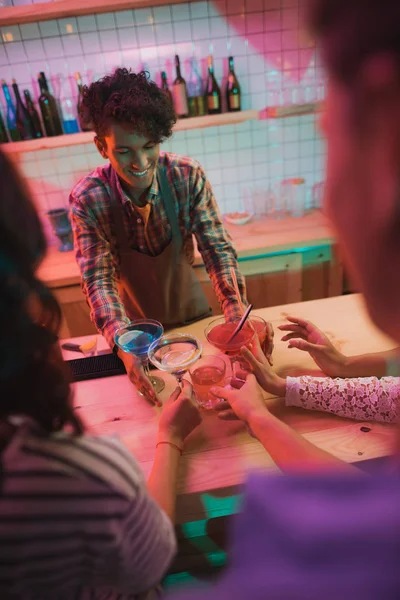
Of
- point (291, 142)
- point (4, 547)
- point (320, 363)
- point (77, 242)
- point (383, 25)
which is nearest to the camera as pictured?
point (383, 25)

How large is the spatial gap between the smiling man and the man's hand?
0.05 meters

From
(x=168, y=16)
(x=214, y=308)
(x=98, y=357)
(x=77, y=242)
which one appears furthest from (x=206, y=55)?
(x=98, y=357)

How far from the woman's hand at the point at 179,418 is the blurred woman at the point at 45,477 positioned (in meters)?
0.46

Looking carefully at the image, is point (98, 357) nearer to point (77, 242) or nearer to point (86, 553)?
point (77, 242)

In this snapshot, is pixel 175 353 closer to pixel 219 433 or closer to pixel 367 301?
pixel 219 433

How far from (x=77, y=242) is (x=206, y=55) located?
1.84 meters

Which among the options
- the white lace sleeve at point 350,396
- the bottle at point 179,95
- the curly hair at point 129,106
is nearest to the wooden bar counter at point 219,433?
the white lace sleeve at point 350,396

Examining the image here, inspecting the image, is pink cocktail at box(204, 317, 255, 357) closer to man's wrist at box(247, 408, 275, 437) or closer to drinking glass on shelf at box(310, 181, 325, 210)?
man's wrist at box(247, 408, 275, 437)

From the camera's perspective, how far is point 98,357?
5.27 feet

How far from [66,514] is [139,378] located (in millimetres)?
761

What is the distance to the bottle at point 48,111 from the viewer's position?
2820 millimetres

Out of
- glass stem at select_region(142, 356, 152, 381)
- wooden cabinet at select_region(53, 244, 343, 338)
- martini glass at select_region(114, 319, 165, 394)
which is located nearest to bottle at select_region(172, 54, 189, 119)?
wooden cabinet at select_region(53, 244, 343, 338)

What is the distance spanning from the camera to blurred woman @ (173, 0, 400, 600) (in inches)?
16.0

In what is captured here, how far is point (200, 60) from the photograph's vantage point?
2912mm
